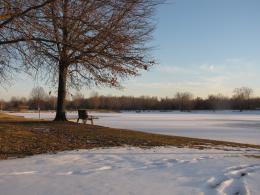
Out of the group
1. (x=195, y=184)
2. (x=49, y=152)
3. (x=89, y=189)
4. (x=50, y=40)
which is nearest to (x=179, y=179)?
(x=195, y=184)

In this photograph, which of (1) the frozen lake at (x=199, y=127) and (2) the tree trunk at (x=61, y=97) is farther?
(1) the frozen lake at (x=199, y=127)

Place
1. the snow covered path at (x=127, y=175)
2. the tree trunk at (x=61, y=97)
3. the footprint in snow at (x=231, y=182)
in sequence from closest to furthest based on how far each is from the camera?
the footprint in snow at (x=231, y=182) → the snow covered path at (x=127, y=175) → the tree trunk at (x=61, y=97)

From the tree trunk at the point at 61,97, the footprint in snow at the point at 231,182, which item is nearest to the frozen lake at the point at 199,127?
the tree trunk at the point at 61,97

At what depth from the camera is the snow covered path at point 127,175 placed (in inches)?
232

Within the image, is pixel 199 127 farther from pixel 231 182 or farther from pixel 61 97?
pixel 231 182

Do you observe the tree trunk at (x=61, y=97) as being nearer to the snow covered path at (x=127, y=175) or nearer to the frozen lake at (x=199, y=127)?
the frozen lake at (x=199, y=127)

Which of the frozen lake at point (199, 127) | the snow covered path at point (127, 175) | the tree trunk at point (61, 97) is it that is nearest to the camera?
the snow covered path at point (127, 175)

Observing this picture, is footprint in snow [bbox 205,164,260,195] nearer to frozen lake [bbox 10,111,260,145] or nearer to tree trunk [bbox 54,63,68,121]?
frozen lake [bbox 10,111,260,145]

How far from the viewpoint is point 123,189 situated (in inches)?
234

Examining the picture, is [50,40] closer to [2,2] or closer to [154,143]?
[2,2]

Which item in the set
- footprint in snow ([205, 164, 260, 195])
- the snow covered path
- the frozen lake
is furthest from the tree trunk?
footprint in snow ([205, 164, 260, 195])

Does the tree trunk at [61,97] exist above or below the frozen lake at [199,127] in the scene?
above

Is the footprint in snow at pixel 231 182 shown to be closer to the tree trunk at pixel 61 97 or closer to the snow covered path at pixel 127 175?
the snow covered path at pixel 127 175

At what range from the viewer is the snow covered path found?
232 inches
